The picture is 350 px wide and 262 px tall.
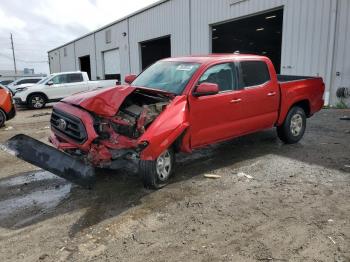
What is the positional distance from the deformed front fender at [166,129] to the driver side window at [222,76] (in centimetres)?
79

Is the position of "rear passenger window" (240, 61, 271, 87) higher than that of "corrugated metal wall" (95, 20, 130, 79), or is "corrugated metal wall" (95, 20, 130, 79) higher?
"corrugated metal wall" (95, 20, 130, 79)

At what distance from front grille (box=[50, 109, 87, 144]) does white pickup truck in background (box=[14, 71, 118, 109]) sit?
13029 millimetres

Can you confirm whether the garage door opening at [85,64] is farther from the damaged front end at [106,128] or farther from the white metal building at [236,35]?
the damaged front end at [106,128]

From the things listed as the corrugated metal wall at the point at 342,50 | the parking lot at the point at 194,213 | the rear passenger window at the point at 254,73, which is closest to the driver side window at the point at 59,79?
the parking lot at the point at 194,213

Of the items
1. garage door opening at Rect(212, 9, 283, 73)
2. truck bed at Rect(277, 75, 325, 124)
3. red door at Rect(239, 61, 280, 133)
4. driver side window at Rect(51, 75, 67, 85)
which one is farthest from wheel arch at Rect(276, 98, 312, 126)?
driver side window at Rect(51, 75, 67, 85)

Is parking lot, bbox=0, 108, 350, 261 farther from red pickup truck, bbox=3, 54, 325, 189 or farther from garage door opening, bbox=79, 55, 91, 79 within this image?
garage door opening, bbox=79, 55, 91, 79

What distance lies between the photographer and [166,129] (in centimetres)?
477

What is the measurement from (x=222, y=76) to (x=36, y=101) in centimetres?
1498

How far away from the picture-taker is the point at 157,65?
21.6ft

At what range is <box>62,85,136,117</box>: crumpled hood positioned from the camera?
488cm

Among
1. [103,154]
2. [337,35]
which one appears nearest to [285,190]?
[103,154]

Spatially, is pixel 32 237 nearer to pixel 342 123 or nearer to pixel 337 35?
pixel 342 123

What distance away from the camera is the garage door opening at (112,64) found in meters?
28.6

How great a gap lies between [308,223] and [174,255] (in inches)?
64.5
